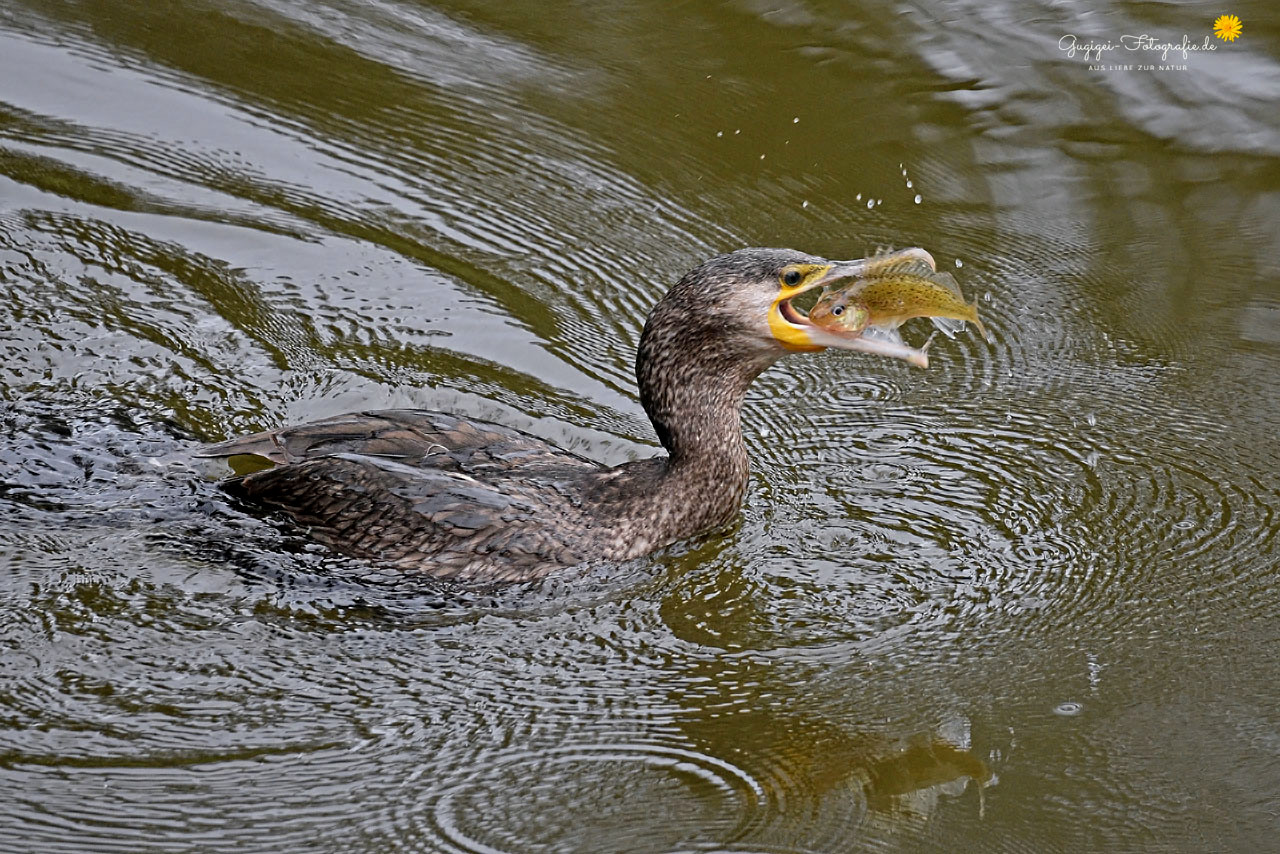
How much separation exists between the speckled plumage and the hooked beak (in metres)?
0.07

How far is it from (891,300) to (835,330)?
8.9 inches

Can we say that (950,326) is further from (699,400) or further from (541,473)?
(541,473)

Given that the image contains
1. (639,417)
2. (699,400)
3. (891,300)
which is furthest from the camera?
(639,417)

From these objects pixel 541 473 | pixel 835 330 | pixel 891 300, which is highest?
pixel 891 300

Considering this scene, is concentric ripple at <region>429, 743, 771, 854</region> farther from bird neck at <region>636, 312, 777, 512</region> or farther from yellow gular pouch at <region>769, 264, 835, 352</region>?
yellow gular pouch at <region>769, 264, 835, 352</region>

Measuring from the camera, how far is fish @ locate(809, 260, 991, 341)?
5.26 metres

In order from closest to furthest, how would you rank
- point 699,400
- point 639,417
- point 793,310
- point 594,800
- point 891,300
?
point 594,800
point 891,300
point 793,310
point 699,400
point 639,417

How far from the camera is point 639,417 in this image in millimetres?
6605

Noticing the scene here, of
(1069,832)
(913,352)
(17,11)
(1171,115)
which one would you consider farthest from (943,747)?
(17,11)

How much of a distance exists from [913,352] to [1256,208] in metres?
3.41

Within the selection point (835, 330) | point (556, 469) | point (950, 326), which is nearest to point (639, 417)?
point (556, 469)

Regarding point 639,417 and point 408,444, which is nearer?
point 408,444

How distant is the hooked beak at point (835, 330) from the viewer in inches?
206

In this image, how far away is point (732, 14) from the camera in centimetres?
931
